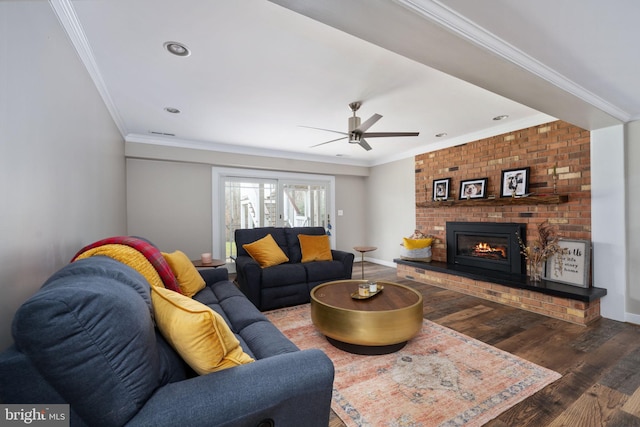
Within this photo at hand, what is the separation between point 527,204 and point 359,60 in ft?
9.93

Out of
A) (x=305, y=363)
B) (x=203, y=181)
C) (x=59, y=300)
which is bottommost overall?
(x=305, y=363)

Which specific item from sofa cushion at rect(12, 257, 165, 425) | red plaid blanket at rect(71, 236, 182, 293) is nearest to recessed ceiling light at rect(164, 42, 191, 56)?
red plaid blanket at rect(71, 236, 182, 293)

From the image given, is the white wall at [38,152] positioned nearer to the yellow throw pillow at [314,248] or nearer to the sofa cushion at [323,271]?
the sofa cushion at [323,271]

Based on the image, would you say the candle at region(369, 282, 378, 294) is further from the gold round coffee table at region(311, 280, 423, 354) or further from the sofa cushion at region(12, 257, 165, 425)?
the sofa cushion at region(12, 257, 165, 425)

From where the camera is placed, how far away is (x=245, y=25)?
1.82m

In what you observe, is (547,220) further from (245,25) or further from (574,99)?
(245,25)

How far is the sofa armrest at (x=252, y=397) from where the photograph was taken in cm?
84

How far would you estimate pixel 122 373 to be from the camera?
0.80 m

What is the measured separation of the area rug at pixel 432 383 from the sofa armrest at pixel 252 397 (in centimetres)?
75

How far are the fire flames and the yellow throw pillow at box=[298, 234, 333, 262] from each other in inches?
90.7

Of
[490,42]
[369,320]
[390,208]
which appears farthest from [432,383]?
[390,208]

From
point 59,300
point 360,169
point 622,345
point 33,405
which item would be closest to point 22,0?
point 59,300

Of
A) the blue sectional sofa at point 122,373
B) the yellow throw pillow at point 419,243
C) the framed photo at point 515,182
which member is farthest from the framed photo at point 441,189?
the blue sectional sofa at point 122,373

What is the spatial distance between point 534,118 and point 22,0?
474cm
